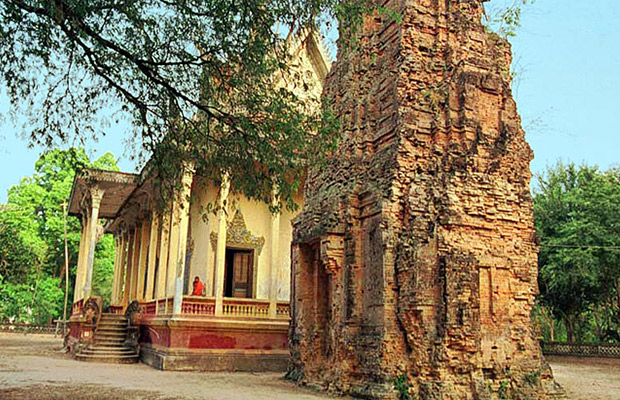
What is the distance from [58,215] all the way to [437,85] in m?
33.1

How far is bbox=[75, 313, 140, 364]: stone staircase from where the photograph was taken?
1700cm

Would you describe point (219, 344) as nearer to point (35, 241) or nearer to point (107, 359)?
point (107, 359)

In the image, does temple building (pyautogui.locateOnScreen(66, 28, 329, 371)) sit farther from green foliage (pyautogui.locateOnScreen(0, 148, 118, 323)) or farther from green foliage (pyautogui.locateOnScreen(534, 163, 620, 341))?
green foliage (pyautogui.locateOnScreen(0, 148, 118, 323))

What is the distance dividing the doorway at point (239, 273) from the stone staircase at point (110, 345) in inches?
138

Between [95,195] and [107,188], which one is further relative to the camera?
[107,188]

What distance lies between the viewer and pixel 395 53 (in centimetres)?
1098

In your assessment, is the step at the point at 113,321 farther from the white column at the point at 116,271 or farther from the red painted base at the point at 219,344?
the white column at the point at 116,271

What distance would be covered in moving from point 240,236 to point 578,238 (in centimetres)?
1411

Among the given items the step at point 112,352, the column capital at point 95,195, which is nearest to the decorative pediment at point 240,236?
the step at point 112,352

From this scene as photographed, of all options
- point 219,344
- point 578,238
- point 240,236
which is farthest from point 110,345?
point 578,238

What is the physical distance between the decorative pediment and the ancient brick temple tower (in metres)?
6.40

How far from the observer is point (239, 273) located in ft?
60.0

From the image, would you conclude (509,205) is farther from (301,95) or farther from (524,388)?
(301,95)

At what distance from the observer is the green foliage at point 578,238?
74.4ft
